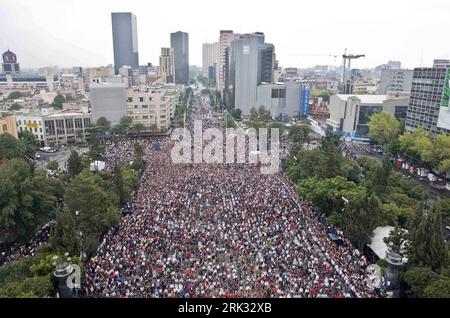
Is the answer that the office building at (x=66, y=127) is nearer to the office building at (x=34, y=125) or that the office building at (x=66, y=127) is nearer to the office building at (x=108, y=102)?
the office building at (x=34, y=125)

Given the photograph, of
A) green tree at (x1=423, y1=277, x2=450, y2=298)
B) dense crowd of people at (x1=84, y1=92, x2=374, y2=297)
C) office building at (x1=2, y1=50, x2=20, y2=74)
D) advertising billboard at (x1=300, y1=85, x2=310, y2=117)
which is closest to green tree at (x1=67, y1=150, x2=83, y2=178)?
dense crowd of people at (x1=84, y1=92, x2=374, y2=297)

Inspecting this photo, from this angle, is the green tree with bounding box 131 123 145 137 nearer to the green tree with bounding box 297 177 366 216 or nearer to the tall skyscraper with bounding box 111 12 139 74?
the green tree with bounding box 297 177 366 216

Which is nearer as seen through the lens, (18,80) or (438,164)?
(438,164)

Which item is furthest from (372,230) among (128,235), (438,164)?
(438,164)

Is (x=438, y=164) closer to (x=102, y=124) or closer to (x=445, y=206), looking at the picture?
(x=445, y=206)

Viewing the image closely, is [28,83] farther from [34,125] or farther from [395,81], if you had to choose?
[395,81]

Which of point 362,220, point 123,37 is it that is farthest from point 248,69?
point 123,37
